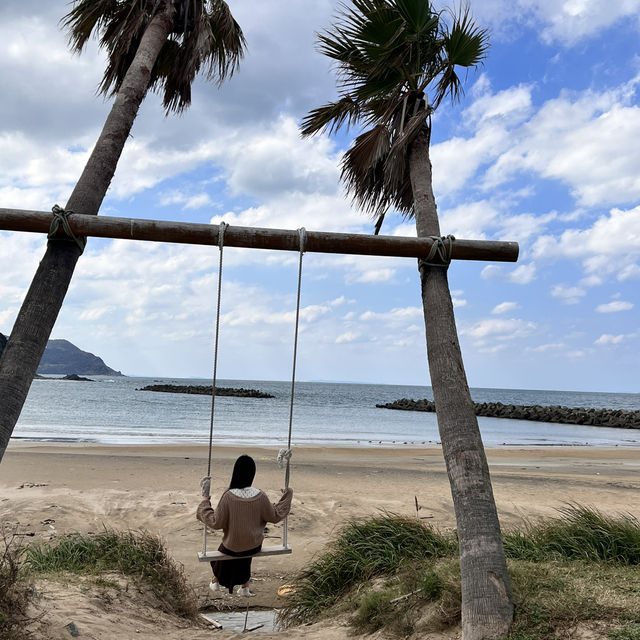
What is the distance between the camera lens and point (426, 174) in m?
5.35

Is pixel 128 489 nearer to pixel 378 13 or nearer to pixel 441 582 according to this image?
pixel 441 582

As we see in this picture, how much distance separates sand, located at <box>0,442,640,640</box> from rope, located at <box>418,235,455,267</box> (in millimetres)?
3048

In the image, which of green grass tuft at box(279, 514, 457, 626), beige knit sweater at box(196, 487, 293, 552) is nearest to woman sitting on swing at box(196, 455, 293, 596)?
beige knit sweater at box(196, 487, 293, 552)

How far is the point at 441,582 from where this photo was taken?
4.50m

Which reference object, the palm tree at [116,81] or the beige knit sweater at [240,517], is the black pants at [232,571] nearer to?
the beige knit sweater at [240,517]

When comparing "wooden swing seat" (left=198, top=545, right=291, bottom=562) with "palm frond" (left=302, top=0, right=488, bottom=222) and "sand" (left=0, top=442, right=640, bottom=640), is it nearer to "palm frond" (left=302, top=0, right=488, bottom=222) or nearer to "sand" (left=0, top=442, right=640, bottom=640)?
"sand" (left=0, top=442, right=640, bottom=640)

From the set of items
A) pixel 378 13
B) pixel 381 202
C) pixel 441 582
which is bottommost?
pixel 441 582

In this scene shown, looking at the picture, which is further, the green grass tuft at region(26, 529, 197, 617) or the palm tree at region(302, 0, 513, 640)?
the green grass tuft at region(26, 529, 197, 617)

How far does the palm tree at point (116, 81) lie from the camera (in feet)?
13.4

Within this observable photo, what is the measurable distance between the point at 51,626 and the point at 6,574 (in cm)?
50

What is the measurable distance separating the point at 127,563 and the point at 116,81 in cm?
489

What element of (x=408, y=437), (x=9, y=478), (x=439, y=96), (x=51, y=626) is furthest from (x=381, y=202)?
(x=408, y=437)

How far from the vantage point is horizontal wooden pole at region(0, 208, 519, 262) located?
4605 millimetres

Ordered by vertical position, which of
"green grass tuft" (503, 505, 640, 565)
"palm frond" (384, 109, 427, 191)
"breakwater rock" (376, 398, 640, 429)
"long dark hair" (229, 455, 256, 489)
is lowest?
"green grass tuft" (503, 505, 640, 565)
